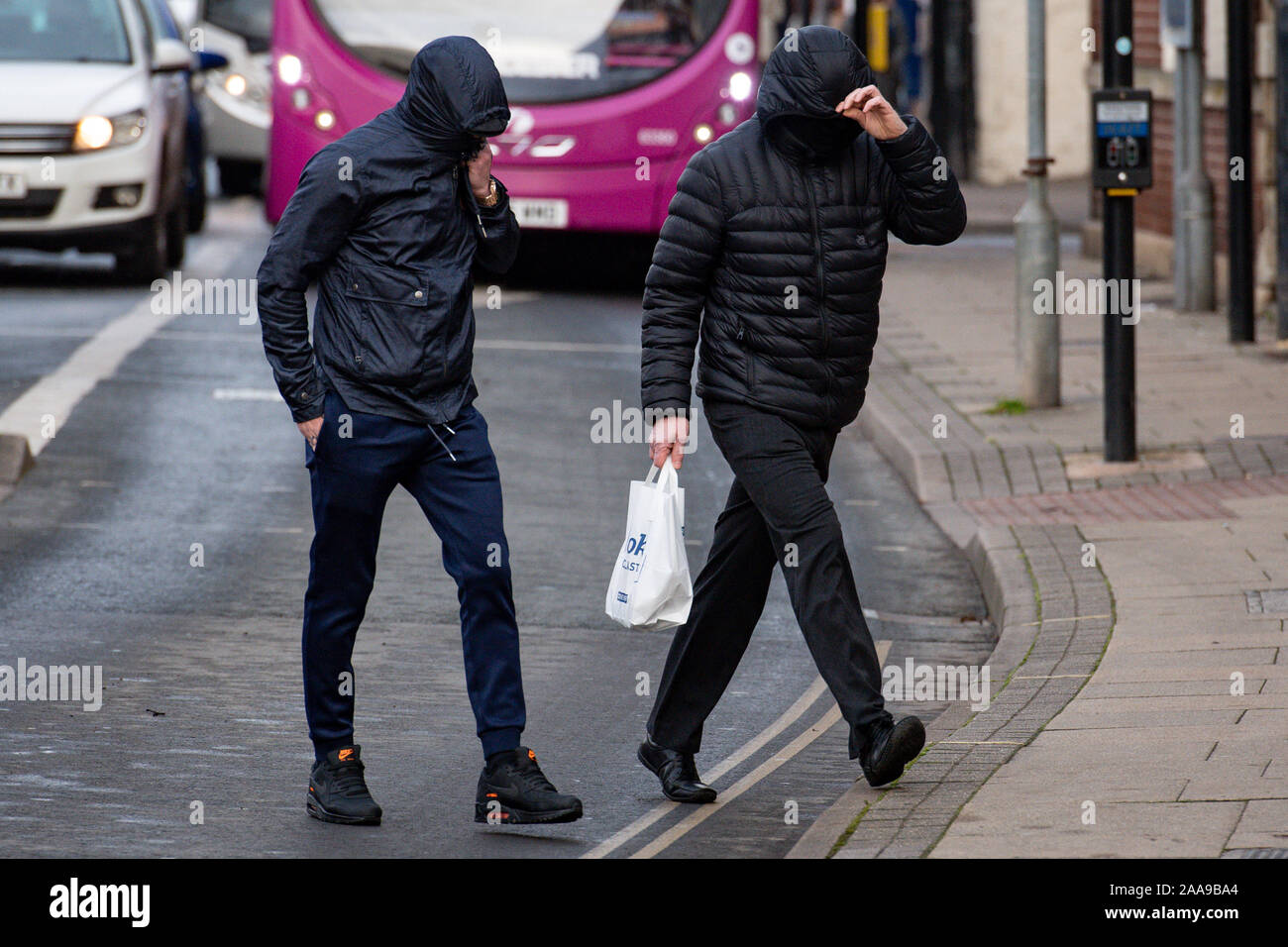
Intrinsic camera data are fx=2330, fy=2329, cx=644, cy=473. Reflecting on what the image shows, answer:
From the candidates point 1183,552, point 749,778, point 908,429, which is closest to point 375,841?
point 749,778

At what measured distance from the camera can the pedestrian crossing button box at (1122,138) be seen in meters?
10.0

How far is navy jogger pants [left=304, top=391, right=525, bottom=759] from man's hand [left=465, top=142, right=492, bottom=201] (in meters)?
0.51

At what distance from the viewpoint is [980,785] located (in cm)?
556

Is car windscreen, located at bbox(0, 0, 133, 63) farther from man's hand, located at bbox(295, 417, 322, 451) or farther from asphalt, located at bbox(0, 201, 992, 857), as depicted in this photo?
man's hand, located at bbox(295, 417, 322, 451)

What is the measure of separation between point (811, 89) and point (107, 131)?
11207mm

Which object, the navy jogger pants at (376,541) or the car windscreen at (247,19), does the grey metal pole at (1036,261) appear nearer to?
the navy jogger pants at (376,541)

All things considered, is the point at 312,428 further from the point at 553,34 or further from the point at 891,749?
the point at 553,34

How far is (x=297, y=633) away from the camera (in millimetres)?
7609

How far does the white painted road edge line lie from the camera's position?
11.0m

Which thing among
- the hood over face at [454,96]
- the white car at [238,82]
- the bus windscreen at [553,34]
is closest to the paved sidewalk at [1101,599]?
the hood over face at [454,96]

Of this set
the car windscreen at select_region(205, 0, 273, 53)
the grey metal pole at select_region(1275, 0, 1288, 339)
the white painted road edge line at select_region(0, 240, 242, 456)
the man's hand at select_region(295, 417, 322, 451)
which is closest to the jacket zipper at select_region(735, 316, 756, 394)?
the man's hand at select_region(295, 417, 322, 451)

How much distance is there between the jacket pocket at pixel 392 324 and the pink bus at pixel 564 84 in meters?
11.2

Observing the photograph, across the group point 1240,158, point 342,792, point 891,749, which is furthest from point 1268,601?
point 1240,158
